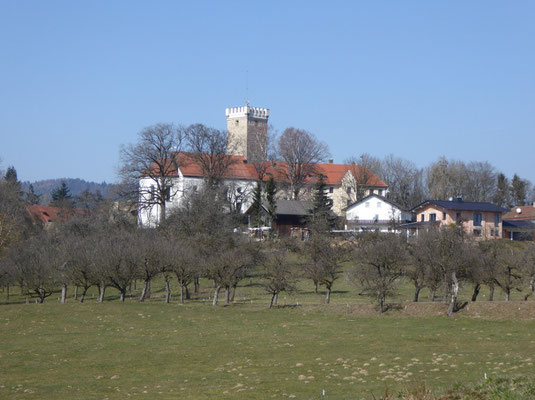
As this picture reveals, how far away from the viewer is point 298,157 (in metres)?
110

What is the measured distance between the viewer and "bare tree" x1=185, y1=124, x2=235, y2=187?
318ft

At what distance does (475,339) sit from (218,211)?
5007cm

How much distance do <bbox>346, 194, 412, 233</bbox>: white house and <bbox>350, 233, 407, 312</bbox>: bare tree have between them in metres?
50.8

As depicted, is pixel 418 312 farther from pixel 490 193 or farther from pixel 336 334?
pixel 490 193

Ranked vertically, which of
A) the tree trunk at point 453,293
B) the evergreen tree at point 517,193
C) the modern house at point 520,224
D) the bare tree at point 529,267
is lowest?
the tree trunk at point 453,293

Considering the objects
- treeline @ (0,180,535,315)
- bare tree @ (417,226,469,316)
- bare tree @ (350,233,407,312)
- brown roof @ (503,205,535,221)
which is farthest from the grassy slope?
brown roof @ (503,205,535,221)

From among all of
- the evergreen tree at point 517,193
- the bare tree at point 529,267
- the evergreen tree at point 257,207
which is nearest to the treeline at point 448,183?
the evergreen tree at point 517,193

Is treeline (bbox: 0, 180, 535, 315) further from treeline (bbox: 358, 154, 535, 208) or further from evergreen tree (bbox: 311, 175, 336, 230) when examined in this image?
treeline (bbox: 358, 154, 535, 208)

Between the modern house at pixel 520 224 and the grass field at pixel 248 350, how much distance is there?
179 ft

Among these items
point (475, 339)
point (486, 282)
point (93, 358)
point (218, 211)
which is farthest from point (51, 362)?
point (218, 211)

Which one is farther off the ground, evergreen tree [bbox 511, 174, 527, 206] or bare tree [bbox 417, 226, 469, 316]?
evergreen tree [bbox 511, 174, 527, 206]

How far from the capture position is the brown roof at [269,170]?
104 meters

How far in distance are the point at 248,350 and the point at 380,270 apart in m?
14.4

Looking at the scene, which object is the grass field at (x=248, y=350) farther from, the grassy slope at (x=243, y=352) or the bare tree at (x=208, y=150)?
the bare tree at (x=208, y=150)
